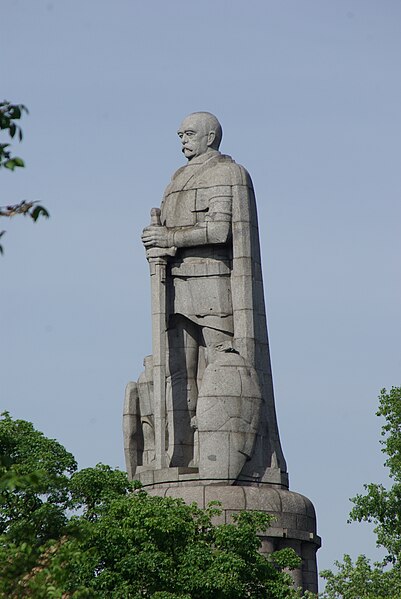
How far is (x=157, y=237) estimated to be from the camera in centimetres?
3198

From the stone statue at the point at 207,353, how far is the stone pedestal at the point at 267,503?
1.2 inches

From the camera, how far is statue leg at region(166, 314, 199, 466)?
3166 cm

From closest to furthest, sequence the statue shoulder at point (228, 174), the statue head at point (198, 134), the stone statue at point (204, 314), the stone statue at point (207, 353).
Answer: the stone statue at point (207, 353) < the stone statue at point (204, 314) < the statue shoulder at point (228, 174) < the statue head at point (198, 134)

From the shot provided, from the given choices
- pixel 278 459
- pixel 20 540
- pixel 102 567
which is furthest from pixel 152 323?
pixel 20 540

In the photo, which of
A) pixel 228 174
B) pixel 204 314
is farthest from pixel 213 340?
pixel 228 174

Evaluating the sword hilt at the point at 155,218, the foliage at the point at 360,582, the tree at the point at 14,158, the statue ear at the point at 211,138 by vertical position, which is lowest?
the tree at the point at 14,158

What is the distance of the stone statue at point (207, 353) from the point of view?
3081cm

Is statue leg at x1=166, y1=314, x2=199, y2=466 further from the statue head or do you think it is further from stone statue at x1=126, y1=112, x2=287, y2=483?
the statue head

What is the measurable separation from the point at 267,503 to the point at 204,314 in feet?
12.3

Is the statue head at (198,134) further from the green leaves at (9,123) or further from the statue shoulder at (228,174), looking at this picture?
the green leaves at (9,123)

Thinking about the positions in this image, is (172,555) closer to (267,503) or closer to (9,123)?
(267,503)

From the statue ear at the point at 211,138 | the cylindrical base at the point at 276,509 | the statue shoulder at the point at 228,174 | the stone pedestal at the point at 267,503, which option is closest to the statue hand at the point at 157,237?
the statue shoulder at the point at 228,174

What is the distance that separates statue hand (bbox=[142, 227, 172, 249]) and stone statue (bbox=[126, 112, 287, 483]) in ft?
0.06

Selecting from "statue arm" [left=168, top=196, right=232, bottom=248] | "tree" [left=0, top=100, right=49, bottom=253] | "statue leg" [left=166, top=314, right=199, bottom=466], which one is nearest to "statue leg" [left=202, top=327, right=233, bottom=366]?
"statue leg" [left=166, top=314, right=199, bottom=466]
